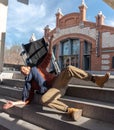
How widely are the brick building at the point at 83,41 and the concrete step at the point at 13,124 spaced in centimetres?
1362

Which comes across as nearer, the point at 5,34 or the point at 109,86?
the point at 109,86

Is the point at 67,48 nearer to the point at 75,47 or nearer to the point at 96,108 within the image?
the point at 75,47

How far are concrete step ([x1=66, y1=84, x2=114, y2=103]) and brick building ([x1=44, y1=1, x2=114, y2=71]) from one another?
527 inches

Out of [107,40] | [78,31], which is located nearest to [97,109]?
[107,40]

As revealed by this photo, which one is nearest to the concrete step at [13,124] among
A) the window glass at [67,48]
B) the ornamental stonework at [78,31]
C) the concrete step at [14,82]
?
the concrete step at [14,82]

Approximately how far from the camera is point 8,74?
5.55m

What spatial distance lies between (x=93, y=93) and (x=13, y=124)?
3.78 feet

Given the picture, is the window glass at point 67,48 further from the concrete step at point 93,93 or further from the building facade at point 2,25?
the concrete step at point 93,93

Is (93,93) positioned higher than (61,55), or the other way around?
(61,55)

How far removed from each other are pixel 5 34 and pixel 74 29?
14.2 m

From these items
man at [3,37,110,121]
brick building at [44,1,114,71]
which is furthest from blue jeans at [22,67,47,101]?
brick building at [44,1,114,71]

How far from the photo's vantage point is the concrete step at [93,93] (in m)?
2.75

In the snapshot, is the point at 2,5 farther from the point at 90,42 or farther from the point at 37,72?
the point at 90,42

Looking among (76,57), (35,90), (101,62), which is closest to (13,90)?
(35,90)
